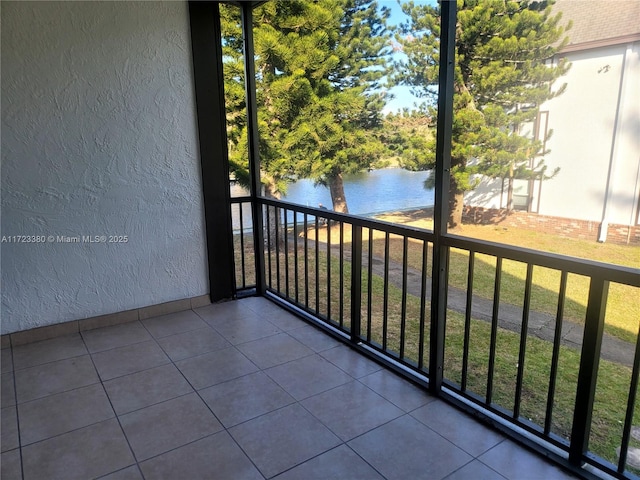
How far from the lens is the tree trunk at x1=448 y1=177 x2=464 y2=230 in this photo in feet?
20.9

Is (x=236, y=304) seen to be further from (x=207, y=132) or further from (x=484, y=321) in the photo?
(x=484, y=321)

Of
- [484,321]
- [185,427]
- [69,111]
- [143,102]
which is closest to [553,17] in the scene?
[484,321]

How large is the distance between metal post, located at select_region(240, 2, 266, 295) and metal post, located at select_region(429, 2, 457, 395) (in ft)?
6.27

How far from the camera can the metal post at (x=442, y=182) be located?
5.88 feet

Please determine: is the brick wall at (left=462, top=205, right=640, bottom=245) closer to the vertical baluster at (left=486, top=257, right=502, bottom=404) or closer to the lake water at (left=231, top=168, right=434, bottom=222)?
the lake water at (left=231, top=168, right=434, bottom=222)

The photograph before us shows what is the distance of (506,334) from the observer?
3.60m

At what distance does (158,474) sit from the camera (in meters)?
1.59

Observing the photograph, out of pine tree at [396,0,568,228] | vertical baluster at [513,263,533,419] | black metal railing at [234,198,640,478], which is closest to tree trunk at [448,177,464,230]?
pine tree at [396,0,568,228]

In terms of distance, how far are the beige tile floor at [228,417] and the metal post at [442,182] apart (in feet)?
0.85

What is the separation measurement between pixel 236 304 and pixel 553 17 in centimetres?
557

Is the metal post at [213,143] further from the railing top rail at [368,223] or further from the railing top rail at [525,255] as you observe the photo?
the railing top rail at [525,255]

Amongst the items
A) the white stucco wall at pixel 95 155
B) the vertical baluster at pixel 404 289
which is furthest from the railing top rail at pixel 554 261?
the white stucco wall at pixel 95 155

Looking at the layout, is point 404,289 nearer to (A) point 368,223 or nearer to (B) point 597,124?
(A) point 368,223

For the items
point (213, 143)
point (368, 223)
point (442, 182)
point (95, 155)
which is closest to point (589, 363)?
point (442, 182)
